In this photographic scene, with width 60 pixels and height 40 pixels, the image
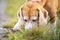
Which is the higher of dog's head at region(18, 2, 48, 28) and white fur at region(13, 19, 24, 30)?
dog's head at region(18, 2, 48, 28)

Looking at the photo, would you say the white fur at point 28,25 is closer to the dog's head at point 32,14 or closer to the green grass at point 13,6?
the dog's head at point 32,14

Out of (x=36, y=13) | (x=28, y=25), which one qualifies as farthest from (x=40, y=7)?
(x=28, y=25)

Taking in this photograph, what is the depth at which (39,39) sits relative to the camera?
155 centimetres

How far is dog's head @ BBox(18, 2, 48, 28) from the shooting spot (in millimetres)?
1549

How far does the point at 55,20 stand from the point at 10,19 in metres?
0.45

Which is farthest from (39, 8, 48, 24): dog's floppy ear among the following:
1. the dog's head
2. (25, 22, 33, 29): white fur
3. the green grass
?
the green grass

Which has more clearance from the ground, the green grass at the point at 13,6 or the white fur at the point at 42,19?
the green grass at the point at 13,6

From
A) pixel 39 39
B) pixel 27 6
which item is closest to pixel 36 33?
pixel 39 39

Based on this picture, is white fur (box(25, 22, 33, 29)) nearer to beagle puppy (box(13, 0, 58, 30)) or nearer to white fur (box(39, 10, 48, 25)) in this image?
beagle puppy (box(13, 0, 58, 30))

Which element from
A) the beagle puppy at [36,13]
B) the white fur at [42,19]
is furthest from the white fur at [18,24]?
the white fur at [42,19]

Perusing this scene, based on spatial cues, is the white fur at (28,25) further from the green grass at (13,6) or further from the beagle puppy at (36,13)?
the green grass at (13,6)

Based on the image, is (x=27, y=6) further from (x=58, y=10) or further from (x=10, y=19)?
(x=58, y=10)

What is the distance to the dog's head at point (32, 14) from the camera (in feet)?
5.08

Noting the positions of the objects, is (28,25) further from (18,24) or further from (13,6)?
(13,6)
